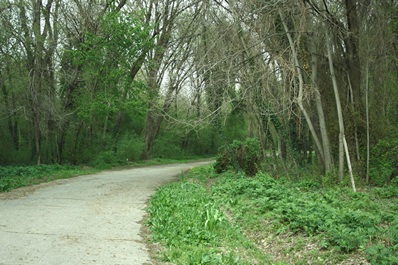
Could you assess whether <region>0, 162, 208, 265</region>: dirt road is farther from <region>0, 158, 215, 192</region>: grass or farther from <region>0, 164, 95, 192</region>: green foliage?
<region>0, 164, 95, 192</region>: green foliage

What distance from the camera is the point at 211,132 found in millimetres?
45906

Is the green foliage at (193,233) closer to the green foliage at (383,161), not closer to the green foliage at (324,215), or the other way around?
the green foliage at (324,215)

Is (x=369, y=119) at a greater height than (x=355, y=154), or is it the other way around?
(x=369, y=119)

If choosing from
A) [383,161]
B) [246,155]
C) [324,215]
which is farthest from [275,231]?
[246,155]

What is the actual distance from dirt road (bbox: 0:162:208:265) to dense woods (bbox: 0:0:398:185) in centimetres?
422

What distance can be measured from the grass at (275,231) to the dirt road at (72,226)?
2.06 feet

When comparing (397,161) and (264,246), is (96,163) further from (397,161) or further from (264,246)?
(264,246)

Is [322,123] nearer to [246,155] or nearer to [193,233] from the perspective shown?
[246,155]

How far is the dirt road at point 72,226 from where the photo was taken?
652cm

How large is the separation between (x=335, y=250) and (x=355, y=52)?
35.6ft

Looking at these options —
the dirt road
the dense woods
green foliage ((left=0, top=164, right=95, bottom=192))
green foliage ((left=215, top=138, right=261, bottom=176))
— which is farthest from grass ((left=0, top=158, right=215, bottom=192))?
green foliage ((left=215, top=138, right=261, bottom=176))

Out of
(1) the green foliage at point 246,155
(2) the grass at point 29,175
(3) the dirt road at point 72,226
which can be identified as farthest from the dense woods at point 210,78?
(3) the dirt road at point 72,226

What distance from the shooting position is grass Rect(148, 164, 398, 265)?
6.31m

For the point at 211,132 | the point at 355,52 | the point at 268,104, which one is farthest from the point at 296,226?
the point at 211,132
